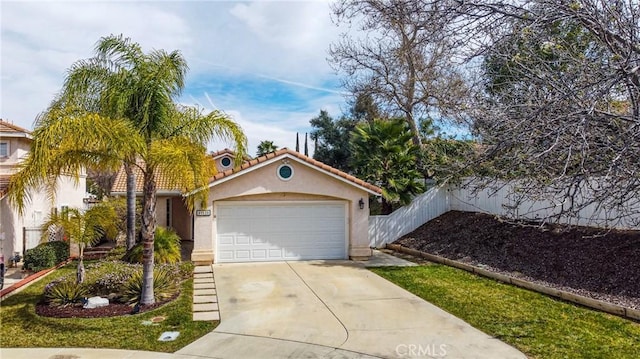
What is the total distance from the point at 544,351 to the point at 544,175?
3.37m

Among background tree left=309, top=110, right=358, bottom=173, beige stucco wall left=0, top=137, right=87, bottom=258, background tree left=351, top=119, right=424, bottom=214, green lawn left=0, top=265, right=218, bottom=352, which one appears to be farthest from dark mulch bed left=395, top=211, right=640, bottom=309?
background tree left=309, top=110, right=358, bottom=173

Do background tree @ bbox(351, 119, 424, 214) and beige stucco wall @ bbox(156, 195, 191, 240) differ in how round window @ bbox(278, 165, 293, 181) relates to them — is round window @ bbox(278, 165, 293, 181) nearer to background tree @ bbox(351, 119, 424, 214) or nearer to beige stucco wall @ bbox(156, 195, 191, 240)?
background tree @ bbox(351, 119, 424, 214)

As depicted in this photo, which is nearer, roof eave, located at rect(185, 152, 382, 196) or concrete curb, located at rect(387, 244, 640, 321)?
concrete curb, located at rect(387, 244, 640, 321)

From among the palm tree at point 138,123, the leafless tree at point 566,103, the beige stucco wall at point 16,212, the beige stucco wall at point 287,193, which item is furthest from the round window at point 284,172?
the leafless tree at point 566,103

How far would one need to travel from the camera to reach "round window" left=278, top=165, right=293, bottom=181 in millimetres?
15648

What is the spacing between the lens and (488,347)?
746cm

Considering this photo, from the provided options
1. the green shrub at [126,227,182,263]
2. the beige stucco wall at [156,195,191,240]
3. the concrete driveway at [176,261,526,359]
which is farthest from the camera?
the beige stucco wall at [156,195,191,240]

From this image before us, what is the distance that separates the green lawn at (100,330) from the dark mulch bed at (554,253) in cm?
602

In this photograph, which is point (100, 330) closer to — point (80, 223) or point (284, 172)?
point (80, 223)

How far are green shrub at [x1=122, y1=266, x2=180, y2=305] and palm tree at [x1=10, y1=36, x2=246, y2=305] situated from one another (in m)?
0.60

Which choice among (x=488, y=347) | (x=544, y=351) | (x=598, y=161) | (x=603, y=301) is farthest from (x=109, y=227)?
(x=603, y=301)

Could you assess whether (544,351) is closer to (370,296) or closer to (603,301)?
(603,301)

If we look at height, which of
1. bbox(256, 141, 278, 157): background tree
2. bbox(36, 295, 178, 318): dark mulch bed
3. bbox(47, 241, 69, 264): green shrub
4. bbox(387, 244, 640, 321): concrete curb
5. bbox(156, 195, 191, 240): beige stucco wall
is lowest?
bbox(36, 295, 178, 318): dark mulch bed

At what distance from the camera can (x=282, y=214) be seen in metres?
15.9
